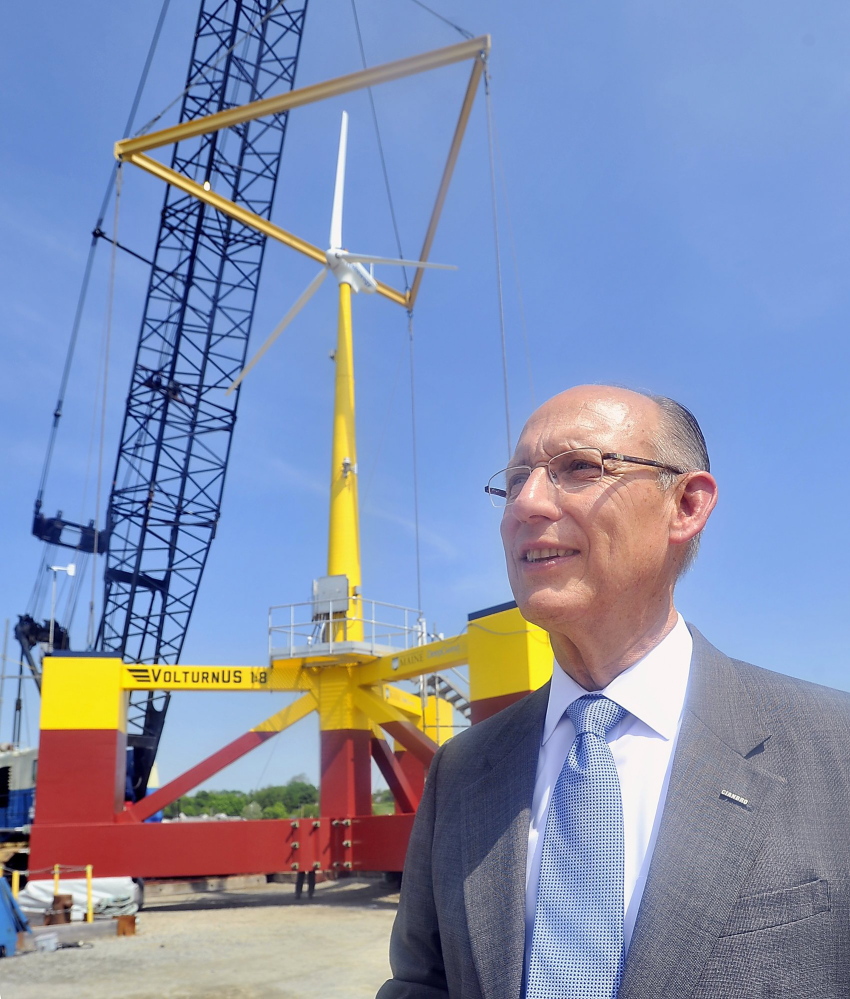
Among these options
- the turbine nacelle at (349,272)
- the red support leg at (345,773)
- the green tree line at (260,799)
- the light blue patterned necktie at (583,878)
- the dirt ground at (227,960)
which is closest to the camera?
the light blue patterned necktie at (583,878)

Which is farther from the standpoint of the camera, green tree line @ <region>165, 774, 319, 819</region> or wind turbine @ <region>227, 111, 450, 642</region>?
green tree line @ <region>165, 774, 319, 819</region>

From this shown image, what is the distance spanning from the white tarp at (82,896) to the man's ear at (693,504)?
14.8 m

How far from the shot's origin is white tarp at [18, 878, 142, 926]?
1412cm

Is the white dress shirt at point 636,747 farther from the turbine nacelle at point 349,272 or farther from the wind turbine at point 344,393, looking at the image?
the turbine nacelle at point 349,272

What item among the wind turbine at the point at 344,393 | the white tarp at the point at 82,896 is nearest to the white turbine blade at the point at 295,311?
the wind turbine at the point at 344,393

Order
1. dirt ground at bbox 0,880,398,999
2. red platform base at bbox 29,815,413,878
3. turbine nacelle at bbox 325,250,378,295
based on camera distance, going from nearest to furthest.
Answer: dirt ground at bbox 0,880,398,999
red platform base at bbox 29,815,413,878
turbine nacelle at bbox 325,250,378,295

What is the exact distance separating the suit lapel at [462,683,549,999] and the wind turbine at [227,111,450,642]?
50.0 feet

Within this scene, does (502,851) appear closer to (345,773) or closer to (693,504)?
(693,504)

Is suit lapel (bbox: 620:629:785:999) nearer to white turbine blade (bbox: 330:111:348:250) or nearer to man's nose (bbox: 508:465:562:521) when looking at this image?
man's nose (bbox: 508:465:562:521)

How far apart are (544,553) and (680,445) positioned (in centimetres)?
45

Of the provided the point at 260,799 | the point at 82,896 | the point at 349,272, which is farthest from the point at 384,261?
the point at 260,799

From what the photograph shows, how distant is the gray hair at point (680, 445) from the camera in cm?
196


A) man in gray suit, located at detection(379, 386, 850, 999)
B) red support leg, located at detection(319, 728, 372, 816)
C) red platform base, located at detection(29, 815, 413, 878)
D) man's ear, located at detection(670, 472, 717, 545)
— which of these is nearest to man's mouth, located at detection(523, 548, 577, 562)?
man in gray suit, located at detection(379, 386, 850, 999)

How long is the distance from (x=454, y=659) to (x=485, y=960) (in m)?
13.3
